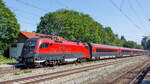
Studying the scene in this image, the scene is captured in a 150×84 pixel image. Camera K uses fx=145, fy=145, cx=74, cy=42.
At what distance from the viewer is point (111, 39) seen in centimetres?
8019

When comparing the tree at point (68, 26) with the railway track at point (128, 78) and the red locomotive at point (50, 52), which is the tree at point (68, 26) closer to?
the red locomotive at point (50, 52)

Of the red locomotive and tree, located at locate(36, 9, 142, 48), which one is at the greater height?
tree, located at locate(36, 9, 142, 48)

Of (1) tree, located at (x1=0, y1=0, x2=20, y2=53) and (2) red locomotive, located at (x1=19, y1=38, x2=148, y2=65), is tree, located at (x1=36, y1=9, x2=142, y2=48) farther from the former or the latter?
(2) red locomotive, located at (x1=19, y1=38, x2=148, y2=65)

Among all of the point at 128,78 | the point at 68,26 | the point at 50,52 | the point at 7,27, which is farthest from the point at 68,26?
the point at 128,78

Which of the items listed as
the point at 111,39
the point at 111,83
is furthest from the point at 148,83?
the point at 111,39

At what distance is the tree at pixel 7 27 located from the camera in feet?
102

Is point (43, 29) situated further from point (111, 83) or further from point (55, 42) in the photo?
point (111, 83)

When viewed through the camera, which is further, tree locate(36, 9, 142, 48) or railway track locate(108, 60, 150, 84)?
tree locate(36, 9, 142, 48)

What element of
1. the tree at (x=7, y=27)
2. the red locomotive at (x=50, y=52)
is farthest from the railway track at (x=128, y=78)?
the tree at (x=7, y=27)

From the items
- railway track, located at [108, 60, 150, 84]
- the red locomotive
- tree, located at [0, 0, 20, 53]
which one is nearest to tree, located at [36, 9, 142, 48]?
tree, located at [0, 0, 20, 53]

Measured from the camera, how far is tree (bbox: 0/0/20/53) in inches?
1228

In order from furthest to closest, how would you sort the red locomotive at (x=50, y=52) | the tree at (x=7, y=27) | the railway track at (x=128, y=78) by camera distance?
the tree at (x=7, y=27) → the red locomotive at (x=50, y=52) → the railway track at (x=128, y=78)

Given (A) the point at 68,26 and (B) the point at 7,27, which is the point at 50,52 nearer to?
(B) the point at 7,27

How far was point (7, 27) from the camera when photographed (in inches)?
1283
